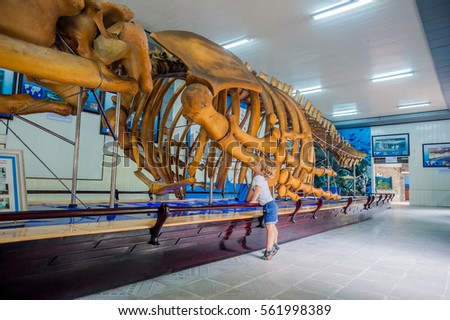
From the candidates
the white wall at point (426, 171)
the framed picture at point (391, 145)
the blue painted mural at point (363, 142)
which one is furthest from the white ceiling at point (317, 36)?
the blue painted mural at point (363, 142)

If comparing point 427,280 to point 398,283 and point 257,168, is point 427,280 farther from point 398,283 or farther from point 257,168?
point 257,168

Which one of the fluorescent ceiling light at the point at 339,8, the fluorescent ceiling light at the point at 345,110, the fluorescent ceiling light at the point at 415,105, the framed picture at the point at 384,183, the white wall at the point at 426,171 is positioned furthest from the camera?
the framed picture at the point at 384,183

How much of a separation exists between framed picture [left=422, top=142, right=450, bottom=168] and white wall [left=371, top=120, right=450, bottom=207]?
195 mm

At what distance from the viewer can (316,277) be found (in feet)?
10.1

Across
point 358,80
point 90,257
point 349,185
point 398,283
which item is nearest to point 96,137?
point 90,257

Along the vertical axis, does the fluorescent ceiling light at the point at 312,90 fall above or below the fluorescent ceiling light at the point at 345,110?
above

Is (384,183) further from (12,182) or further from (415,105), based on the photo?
(12,182)

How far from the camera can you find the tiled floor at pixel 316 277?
2.57 m

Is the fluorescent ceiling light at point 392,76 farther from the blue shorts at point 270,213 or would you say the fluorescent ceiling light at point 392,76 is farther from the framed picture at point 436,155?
the blue shorts at point 270,213

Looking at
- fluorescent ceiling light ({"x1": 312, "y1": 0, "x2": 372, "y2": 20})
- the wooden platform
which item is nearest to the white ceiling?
fluorescent ceiling light ({"x1": 312, "y1": 0, "x2": 372, "y2": 20})

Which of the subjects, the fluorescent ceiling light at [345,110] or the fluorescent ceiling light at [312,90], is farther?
the fluorescent ceiling light at [345,110]

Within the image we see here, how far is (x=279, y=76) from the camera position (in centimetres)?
1152

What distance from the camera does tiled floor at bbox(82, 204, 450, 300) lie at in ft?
8.43

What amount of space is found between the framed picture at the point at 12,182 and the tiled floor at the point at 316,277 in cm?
90
